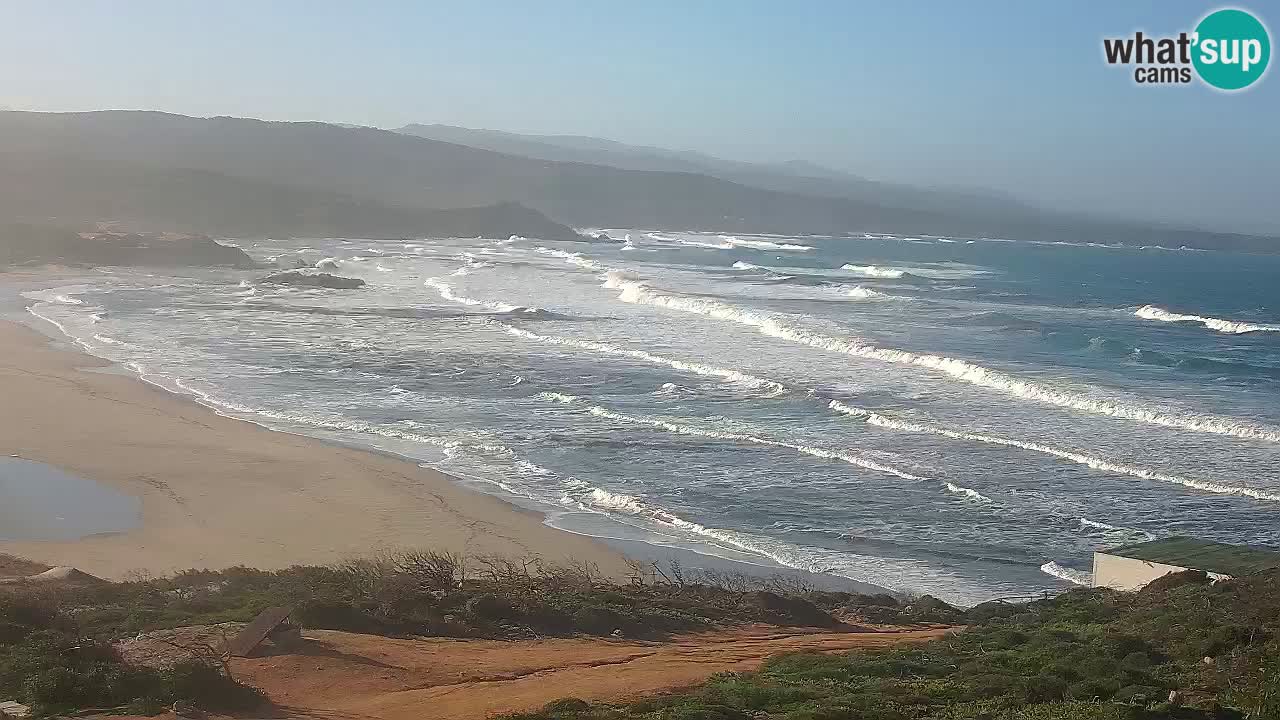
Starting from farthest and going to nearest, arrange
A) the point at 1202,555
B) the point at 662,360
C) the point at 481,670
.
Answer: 1. the point at 662,360
2. the point at 1202,555
3. the point at 481,670

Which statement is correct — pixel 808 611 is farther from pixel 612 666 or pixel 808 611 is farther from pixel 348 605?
pixel 348 605

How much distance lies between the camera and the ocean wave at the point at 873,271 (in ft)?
232

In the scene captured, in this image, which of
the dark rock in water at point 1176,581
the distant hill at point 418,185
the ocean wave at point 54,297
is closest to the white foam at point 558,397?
the dark rock in water at point 1176,581

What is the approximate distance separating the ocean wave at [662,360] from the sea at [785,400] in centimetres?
14

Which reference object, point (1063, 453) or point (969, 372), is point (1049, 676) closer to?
point (1063, 453)

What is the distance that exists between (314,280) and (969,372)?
35255mm

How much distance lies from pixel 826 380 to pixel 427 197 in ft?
384

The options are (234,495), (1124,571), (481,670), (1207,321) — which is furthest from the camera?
(1207,321)

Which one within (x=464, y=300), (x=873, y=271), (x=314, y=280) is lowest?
(x=464, y=300)

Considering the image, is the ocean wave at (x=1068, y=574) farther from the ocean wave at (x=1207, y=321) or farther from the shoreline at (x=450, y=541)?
the ocean wave at (x=1207, y=321)

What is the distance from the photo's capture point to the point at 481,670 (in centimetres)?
1159

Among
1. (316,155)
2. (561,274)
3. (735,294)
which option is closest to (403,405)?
(735,294)

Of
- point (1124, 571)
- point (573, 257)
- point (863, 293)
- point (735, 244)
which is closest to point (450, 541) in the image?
point (1124, 571)

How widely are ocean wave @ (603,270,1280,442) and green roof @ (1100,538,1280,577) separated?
1100cm
